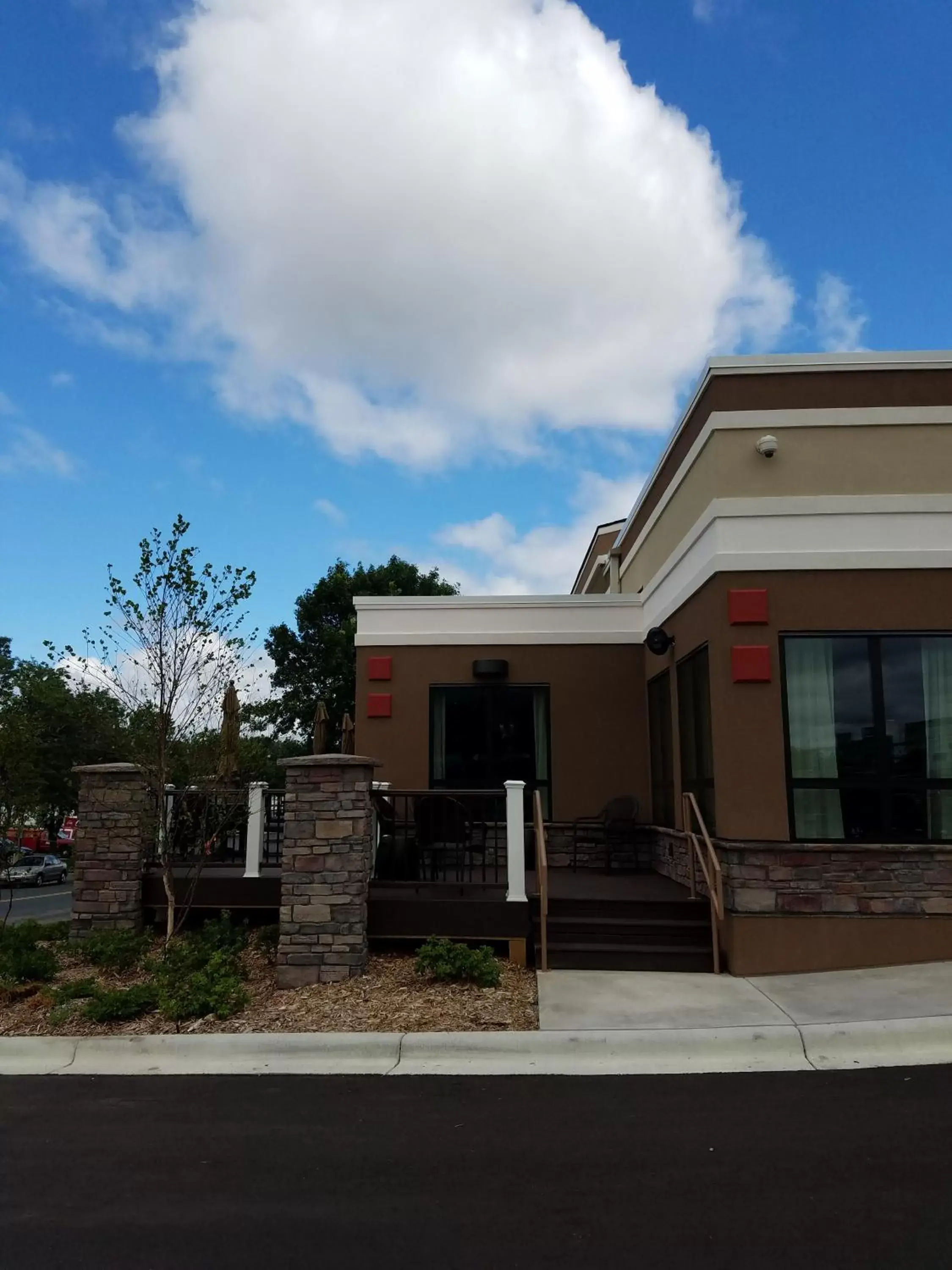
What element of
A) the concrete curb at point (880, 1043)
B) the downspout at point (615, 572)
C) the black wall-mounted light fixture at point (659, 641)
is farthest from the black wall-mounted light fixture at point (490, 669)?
the concrete curb at point (880, 1043)

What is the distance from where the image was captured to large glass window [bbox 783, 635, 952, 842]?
7.51m

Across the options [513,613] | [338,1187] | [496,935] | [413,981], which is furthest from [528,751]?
[338,1187]

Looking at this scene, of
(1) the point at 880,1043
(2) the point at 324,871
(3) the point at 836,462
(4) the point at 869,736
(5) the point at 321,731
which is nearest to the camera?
(1) the point at 880,1043

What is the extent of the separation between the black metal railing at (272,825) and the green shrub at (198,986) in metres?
1.83

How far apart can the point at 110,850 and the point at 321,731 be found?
8.52 feet

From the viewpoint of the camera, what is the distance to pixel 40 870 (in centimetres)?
3253

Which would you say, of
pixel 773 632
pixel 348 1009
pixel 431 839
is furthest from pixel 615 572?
pixel 348 1009

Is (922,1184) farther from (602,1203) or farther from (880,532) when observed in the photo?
(880,532)

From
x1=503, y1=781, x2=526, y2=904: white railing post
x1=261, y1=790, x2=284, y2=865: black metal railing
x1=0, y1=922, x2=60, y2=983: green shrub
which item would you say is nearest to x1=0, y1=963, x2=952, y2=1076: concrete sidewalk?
x1=0, y1=922, x2=60, y2=983: green shrub

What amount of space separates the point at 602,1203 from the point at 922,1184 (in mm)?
1370

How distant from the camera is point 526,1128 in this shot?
4.53 metres

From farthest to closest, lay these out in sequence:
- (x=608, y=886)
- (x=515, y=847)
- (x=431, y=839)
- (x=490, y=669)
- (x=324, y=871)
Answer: (x=490, y=669) → (x=608, y=886) → (x=431, y=839) → (x=515, y=847) → (x=324, y=871)

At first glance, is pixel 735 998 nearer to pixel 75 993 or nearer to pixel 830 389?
pixel 75 993

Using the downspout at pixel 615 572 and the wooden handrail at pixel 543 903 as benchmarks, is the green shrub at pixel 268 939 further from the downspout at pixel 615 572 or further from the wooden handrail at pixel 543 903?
the downspout at pixel 615 572
